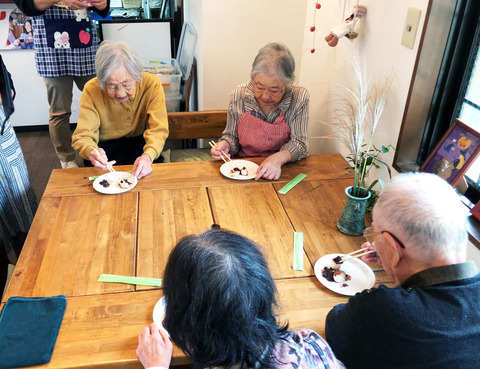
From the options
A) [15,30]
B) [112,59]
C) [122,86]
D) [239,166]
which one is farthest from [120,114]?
[15,30]

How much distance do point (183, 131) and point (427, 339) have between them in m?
1.90

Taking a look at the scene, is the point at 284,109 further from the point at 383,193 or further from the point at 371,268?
the point at 383,193

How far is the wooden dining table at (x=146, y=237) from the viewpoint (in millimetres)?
1151

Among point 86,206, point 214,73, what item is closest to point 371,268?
point 86,206

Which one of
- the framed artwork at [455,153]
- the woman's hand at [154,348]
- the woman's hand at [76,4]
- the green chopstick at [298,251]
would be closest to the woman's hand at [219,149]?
the green chopstick at [298,251]

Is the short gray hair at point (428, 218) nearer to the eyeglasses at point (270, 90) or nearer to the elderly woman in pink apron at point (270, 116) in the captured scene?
the elderly woman in pink apron at point (270, 116)

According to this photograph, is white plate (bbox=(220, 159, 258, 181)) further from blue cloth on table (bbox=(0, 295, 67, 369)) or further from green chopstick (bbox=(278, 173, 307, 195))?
blue cloth on table (bbox=(0, 295, 67, 369))

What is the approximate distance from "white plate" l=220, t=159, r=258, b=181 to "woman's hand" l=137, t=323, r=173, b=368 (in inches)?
35.2

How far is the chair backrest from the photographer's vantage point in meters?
2.46

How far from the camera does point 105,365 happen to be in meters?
1.05

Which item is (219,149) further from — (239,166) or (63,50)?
(63,50)

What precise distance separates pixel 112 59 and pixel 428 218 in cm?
159

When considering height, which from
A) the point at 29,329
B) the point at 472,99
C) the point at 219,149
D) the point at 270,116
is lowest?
the point at 29,329

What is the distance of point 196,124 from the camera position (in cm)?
249
